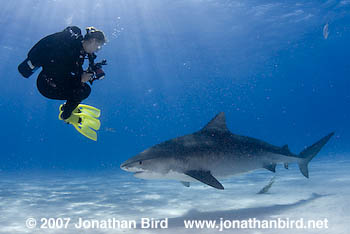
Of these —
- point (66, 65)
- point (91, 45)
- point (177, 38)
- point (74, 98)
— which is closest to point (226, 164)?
point (74, 98)

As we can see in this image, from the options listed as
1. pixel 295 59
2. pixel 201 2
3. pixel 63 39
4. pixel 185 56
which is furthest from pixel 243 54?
pixel 63 39

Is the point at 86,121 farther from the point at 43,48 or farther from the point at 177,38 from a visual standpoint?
the point at 177,38

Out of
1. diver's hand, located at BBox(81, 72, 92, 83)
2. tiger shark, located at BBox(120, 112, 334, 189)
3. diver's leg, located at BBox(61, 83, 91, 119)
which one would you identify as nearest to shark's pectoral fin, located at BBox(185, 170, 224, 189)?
tiger shark, located at BBox(120, 112, 334, 189)

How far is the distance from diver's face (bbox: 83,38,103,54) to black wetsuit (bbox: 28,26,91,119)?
0.24ft

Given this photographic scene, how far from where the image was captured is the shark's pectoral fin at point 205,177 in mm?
4525

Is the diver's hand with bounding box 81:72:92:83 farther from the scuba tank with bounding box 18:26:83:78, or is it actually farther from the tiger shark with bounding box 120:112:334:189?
the tiger shark with bounding box 120:112:334:189

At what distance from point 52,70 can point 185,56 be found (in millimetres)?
35925

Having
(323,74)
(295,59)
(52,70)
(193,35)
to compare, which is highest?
(323,74)

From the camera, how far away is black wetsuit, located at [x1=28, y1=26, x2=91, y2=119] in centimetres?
367

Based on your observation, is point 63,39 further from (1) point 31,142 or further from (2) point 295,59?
(1) point 31,142

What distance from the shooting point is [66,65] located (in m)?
3.71

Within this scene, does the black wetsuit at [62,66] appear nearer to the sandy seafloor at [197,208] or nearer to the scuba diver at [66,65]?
the scuba diver at [66,65]

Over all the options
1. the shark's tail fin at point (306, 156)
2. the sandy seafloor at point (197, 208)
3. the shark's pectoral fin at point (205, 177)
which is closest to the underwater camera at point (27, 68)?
the sandy seafloor at point (197, 208)

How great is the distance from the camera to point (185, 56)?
38469 millimetres
